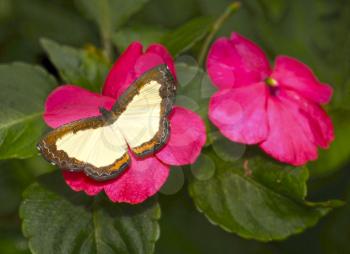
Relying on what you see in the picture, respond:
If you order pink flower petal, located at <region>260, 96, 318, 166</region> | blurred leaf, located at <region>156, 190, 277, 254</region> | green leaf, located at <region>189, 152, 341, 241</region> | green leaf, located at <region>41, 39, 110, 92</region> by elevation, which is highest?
green leaf, located at <region>41, 39, 110, 92</region>

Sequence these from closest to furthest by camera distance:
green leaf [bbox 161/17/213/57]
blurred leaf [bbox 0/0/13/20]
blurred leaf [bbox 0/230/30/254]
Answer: green leaf [bbox 161/17/213/57] < blurred leaf [bbox 0/230/30/254] < blurred leaf [bbox 0/0/13/20]

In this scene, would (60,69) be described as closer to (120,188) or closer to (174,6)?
(120,188)

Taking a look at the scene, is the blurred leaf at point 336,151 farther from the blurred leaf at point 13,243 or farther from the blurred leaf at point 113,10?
the blurred leaf at point 13,243

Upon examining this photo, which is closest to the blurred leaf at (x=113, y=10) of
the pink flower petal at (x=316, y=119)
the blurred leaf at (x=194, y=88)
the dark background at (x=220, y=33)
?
the dark background at (x=220, y=33)

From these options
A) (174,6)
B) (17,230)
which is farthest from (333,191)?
(17,230)

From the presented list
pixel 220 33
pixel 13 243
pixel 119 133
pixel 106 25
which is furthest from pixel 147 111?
pixel 220 33

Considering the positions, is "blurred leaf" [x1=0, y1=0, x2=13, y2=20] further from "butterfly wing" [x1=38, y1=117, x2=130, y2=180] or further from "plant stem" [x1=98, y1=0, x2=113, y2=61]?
"butterfly wing" [x1=38, y1=117, x2=130, y2=180]

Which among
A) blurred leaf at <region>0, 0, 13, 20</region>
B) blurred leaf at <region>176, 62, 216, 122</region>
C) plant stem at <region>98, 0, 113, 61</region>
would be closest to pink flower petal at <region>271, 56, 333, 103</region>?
blurred leaf at <region>176, 62, 216, 122</region>
